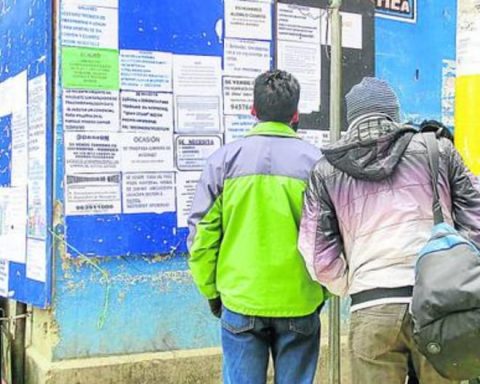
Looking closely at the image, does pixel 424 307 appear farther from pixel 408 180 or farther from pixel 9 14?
pixel 9 14

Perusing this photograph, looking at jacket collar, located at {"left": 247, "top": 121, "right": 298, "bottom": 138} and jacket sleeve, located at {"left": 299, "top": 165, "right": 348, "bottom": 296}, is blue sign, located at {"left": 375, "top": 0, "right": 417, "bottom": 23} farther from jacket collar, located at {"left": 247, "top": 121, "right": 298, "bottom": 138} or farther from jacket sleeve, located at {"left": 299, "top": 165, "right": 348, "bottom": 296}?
jacket sleeve, located at {"left": 299, "top": 165, "right": 348, "bottom": 296}

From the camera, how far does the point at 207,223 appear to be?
3482 mm

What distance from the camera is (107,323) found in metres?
4.66

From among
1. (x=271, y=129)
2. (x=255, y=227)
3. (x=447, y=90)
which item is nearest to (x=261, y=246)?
(x=255, y=227)

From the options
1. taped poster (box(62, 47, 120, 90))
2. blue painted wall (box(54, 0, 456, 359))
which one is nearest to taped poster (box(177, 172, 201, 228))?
blue painted wall (box(54, 0, 456, 359))

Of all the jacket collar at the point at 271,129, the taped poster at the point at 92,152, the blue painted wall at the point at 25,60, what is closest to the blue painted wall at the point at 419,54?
the taped poster at the point at 92,152

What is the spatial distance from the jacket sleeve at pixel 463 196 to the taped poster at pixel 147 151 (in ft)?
7.13

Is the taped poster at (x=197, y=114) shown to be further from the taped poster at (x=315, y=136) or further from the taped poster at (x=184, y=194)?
the taped poster at (x=315, y=136)

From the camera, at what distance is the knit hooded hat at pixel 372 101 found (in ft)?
10.4

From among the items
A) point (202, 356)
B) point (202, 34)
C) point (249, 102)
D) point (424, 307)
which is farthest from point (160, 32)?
point (424, 307)

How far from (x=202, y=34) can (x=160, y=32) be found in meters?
0.29

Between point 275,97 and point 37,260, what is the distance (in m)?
2.06

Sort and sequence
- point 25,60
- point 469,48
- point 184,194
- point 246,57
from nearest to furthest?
point 469,48 → point 184,194 → point 25,60 → point 246,57

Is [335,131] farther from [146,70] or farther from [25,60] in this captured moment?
[25,60]
